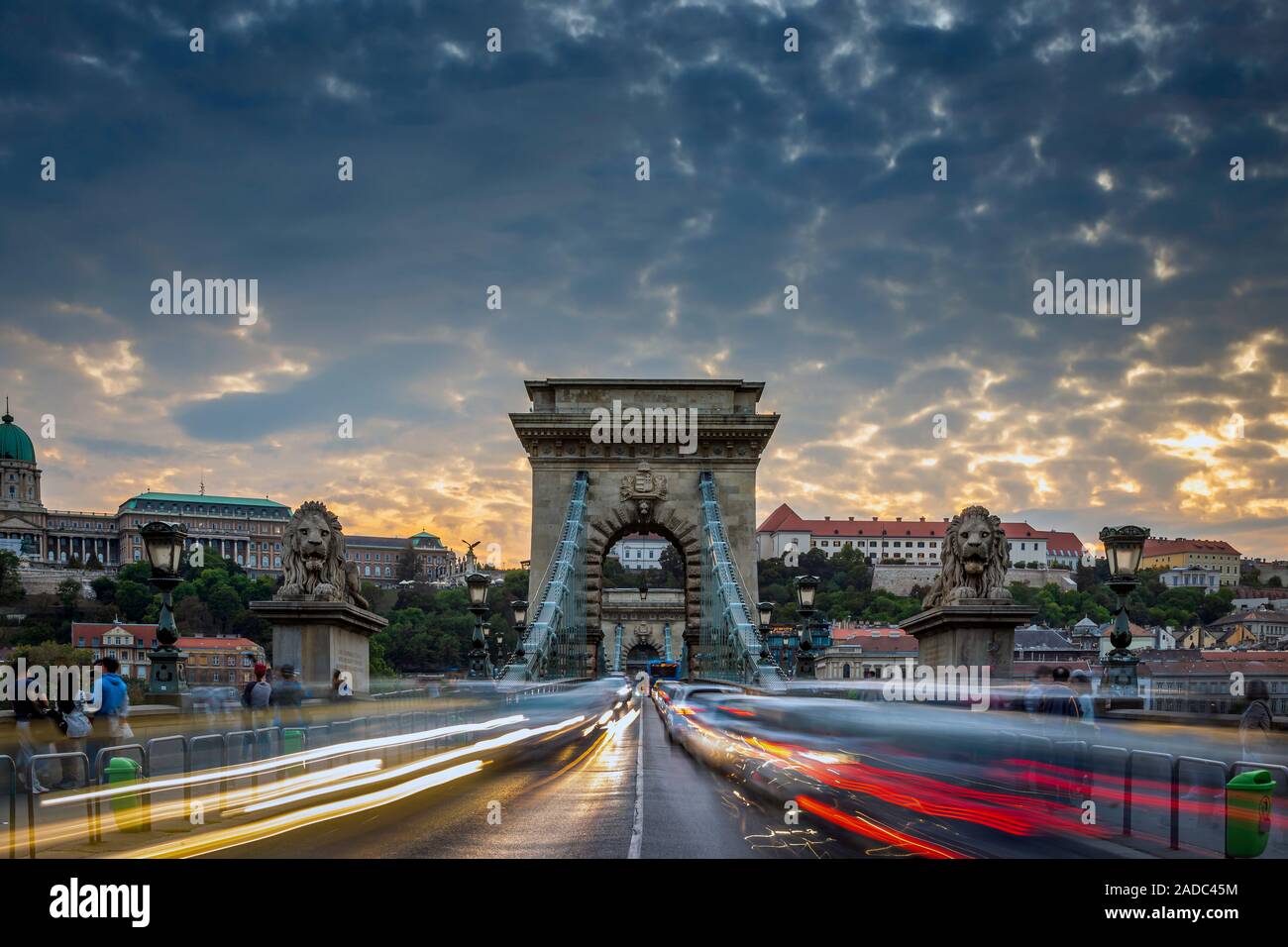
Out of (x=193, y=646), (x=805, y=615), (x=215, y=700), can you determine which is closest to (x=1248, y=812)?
(x=215, y=700)

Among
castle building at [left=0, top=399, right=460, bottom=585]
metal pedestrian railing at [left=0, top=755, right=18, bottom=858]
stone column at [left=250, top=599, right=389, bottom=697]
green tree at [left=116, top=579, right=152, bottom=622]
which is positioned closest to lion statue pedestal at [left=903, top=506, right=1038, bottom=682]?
stone column at [left=250, top=599, right=389, bottom=697]

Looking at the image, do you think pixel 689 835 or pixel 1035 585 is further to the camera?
pixel 1035 585

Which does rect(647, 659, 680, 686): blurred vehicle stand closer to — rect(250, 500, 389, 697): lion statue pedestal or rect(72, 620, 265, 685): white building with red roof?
rect(72, 620, 265, 685): white building with red roof

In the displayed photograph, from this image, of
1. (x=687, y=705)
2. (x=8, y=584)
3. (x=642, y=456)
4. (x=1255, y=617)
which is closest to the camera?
(x=687, y=705)

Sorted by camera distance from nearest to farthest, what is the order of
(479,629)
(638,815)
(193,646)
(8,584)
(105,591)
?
(638,815) → (479,629) → (193,646) → (8,584) → (105,591)

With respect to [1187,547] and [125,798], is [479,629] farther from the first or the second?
[1187,547]
